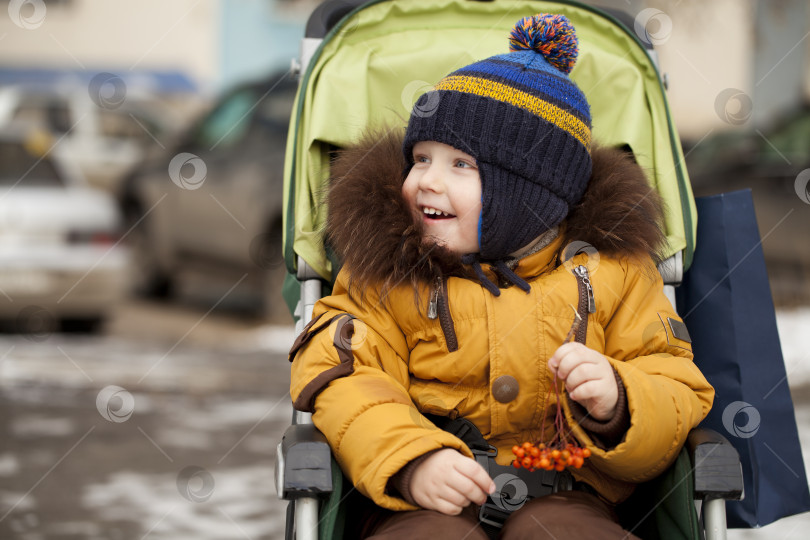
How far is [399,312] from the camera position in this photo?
95.1 inches

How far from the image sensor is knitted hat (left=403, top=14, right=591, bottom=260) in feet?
7.92

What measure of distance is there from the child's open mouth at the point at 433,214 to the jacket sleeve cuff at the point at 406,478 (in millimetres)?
638

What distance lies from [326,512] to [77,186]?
20.3 ft

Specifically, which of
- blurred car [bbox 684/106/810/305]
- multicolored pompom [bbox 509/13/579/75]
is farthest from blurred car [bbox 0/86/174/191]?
multicolored pompom [bbox 509/13/579/75]

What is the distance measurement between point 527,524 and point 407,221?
2.62ft

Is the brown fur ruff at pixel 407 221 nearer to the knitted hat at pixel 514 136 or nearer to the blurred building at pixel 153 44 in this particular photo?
the knitted hat at pixel 514 136

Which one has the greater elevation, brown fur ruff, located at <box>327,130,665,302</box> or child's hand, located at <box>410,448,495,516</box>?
brown fur ruff, located at <box>327,130,665,302</box>

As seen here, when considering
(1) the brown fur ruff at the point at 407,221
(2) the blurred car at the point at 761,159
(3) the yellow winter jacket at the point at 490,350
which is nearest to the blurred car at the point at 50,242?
(2) the blurred car at the point at 761,159

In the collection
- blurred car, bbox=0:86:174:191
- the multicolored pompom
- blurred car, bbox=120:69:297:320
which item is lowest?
the multicolored pompom

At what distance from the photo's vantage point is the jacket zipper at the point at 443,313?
7.70 ft

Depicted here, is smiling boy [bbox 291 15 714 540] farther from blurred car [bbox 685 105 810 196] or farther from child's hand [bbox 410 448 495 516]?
blurred car [bbox 685 105 810 196]

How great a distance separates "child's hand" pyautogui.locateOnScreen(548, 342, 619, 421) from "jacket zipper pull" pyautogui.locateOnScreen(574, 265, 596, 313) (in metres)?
0.25

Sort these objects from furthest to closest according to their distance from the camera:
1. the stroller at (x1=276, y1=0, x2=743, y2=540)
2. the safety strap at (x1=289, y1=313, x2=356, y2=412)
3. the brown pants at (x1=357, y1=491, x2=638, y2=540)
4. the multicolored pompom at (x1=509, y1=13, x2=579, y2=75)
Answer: the stroller at (x1=276, y1=0, x2=743, y2=540)
the multicolored pompom at (x1=509, y1=13, x2=579, y2=75)
the safety strap at (x1=289, y1=313, x2=356, y2=412)
the brown pants at (x1=357, y1=491, x2=638, y2=540)

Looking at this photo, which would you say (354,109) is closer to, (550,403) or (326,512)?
(550,403)
